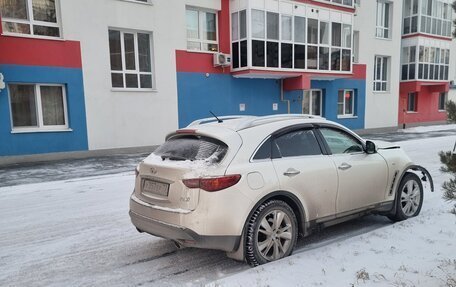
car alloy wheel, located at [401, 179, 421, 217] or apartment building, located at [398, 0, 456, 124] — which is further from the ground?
apartment building, located at [398, 0, 456, 124]

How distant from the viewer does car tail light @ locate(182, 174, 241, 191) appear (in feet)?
12.0

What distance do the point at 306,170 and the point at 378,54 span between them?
67.3ft

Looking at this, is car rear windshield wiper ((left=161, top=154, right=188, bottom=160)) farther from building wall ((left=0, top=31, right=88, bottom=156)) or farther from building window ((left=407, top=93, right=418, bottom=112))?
building window ((left=407, top=93, right=418, bottom=112))

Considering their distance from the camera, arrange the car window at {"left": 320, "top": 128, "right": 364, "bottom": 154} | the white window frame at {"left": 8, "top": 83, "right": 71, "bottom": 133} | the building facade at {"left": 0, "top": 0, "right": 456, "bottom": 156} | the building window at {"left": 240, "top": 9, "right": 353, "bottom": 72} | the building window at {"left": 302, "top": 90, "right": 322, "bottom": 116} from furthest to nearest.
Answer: the building window at {"left": 302, "top": 90, "right": 322, "bottom": 116} → the building window at {"left": 240, "top": 9, "right": 353, "bottom": 72} → the building facade at {"left": 0, "top": 0, "right": 456, "bottom": 156} → the white window frame at {"left": 8, "top": 83, "right": 71, "bottom": 133} → the car window at {"left": 320, "top": 128, "right": 364, "bottom": 154}

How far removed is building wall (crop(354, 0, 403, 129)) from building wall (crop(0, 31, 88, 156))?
50.9 ft

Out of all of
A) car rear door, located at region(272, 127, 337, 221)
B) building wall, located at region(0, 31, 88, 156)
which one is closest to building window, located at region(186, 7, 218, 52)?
building wall, located at region(0, 31, 88, 156)

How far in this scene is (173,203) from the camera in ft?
12.5

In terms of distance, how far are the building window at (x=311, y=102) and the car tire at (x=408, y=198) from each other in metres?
14.0

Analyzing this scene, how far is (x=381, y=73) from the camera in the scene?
23.0 meters

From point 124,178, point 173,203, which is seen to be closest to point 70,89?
point 124,178

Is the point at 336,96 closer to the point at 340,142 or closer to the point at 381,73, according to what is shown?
the point at 381,73

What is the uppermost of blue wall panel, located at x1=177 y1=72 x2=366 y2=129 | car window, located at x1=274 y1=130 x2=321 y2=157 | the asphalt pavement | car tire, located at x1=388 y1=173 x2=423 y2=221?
blue wall panel, located at x1=177 y1=72 x2=366 y2=129

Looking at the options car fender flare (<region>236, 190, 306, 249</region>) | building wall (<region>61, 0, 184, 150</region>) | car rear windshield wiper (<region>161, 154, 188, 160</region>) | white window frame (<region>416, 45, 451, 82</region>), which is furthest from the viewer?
white window frame (<region>416, 45, 451, 82</region>)

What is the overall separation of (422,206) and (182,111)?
10882mm
